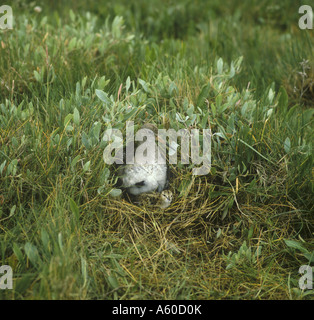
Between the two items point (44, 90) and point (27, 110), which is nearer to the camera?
point (27, 110)

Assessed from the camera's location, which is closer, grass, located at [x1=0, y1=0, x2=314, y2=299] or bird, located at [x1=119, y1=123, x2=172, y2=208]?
grass, located at [x1=0, y1=0, x2=314, y2=299]

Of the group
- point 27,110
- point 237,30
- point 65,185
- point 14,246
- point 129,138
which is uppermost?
point 237,30

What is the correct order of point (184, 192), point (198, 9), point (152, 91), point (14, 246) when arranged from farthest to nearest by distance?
point (198, 9), point (152, 91), point (184, 192), point (14, 246)

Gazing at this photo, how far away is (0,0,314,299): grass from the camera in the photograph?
206cm

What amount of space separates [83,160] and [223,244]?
0.99 meters

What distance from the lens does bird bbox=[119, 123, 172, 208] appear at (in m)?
2.45

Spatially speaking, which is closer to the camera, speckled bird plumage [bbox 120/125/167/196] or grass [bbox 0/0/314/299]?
grass [bbox 0/0/314/299]

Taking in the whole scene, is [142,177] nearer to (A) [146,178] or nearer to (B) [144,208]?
(A) [146,178]

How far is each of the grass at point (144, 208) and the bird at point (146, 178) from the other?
7 cm

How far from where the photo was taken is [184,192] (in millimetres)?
2432

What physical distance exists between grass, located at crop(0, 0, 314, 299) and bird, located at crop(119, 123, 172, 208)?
7 centimetres

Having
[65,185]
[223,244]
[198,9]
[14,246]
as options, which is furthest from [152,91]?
[198,9]

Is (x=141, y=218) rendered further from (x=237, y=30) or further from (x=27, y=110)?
(x=237, y=30)

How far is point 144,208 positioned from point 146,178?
186 mm
